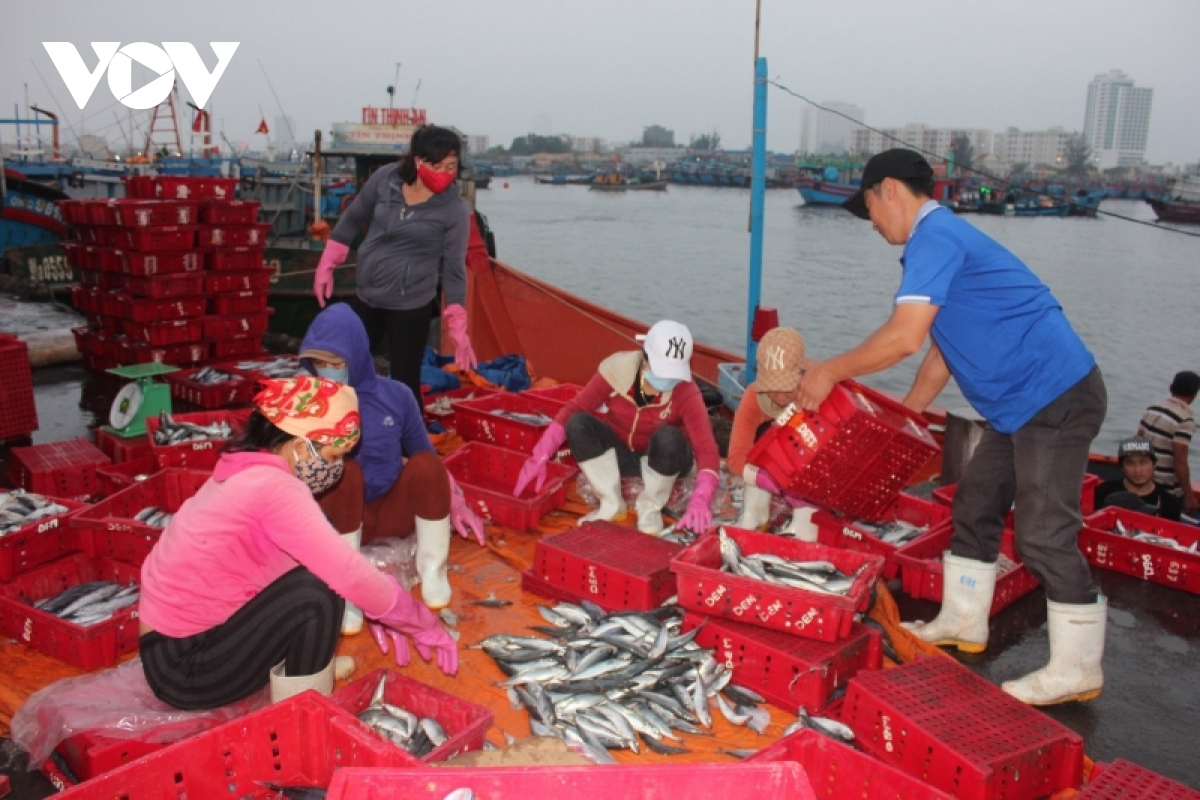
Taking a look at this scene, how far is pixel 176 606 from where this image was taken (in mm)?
3006

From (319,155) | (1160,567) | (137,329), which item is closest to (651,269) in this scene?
(319,155)

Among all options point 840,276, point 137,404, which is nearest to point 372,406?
point 137,404

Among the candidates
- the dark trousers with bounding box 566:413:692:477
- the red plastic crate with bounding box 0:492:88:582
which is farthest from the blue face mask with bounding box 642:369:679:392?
the red plastic crate with bounding box 0:492:88:582

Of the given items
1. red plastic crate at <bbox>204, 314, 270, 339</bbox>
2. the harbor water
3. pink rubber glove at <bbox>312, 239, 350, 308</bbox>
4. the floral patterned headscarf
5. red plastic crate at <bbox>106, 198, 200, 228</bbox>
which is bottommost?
the harbor water

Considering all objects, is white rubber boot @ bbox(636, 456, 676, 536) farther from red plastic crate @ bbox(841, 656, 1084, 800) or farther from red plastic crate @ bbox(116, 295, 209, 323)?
red plastic crate @ bbox(116, 295, 209, 323)

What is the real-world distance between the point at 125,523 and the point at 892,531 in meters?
3.87

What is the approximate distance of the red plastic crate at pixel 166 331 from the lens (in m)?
8.73

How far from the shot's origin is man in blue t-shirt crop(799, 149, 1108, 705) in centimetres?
362

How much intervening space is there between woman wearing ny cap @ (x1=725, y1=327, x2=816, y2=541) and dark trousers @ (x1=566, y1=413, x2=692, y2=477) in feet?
0.99

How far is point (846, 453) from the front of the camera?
166 inches

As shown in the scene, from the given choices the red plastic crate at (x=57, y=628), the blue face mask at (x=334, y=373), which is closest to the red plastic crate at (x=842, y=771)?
the blue face mask at (x=334, y=373)

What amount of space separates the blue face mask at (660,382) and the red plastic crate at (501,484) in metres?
0.84

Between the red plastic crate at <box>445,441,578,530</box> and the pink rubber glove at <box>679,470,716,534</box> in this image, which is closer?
the pink rubber glove at <box>679,470,716,534</box>

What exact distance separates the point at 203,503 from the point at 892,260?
42149mm
